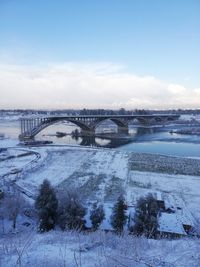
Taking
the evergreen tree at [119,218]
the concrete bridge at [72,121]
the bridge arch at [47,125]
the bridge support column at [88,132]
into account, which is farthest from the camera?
the bridge support column at [88,132]

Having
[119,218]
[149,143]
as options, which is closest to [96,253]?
[119,218]

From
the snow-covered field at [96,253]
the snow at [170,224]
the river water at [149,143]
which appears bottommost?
the snow at [170,224]

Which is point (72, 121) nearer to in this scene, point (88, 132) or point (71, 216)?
point (88, 132)

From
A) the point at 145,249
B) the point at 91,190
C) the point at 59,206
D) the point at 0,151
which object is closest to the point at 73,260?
the point at 145,249

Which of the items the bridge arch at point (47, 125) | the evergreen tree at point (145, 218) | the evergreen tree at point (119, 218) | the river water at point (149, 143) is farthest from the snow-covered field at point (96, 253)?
the bridge arch at point (47, 125)

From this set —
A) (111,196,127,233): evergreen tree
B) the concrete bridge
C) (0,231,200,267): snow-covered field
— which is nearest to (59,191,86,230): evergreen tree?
(111,196,127,233): evergreen tree

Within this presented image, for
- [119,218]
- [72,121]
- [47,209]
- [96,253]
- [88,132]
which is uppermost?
[72,121]

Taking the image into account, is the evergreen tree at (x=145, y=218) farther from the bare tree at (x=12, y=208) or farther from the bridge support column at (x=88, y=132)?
the bridge support column at (x=88, y=132)

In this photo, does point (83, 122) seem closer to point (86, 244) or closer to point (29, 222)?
point (29, 222)
